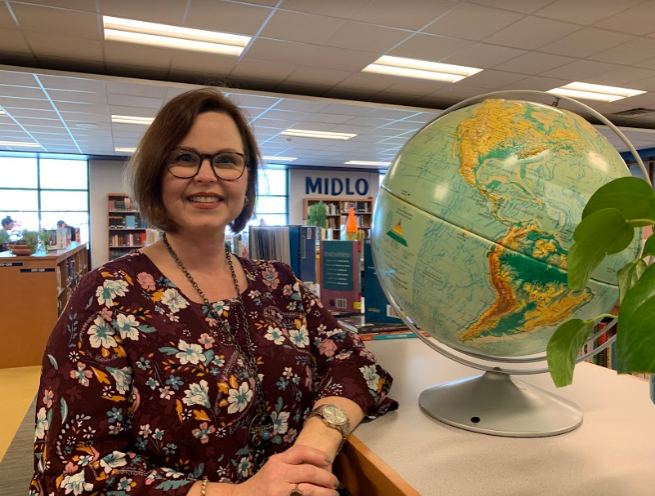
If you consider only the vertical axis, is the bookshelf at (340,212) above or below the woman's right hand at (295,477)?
above

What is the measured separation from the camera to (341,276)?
6.85ft

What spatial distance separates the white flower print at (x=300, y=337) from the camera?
128 centimetres

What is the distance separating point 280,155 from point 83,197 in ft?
15.2

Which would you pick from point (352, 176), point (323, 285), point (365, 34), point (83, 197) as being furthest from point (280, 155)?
point (323, 285)

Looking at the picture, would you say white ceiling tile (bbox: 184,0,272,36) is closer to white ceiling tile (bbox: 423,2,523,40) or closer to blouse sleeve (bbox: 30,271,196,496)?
white ceiling tile (bbox: 423,2,523,40)

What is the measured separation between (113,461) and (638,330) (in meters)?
0.90

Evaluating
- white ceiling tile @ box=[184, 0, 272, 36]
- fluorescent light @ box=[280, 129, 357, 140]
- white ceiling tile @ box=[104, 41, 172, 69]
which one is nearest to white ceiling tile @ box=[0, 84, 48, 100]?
white ceiling tile @ box=[104, 41, 172, 69]

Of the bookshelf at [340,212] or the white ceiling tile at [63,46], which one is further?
the bookshelf at [340,212]

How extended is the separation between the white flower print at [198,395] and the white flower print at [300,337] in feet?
0.92

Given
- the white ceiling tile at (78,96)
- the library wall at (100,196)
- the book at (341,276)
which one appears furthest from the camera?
the library wall at (100,196)

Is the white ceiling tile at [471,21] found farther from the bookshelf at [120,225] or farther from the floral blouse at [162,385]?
the bookshelf at [120,225]

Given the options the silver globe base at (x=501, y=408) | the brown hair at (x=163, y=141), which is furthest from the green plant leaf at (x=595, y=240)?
the brown hair at (x=163, y=141)

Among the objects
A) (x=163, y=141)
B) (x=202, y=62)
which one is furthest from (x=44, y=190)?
(x=163, y=141)

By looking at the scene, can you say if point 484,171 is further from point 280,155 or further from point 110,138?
point 280,155
